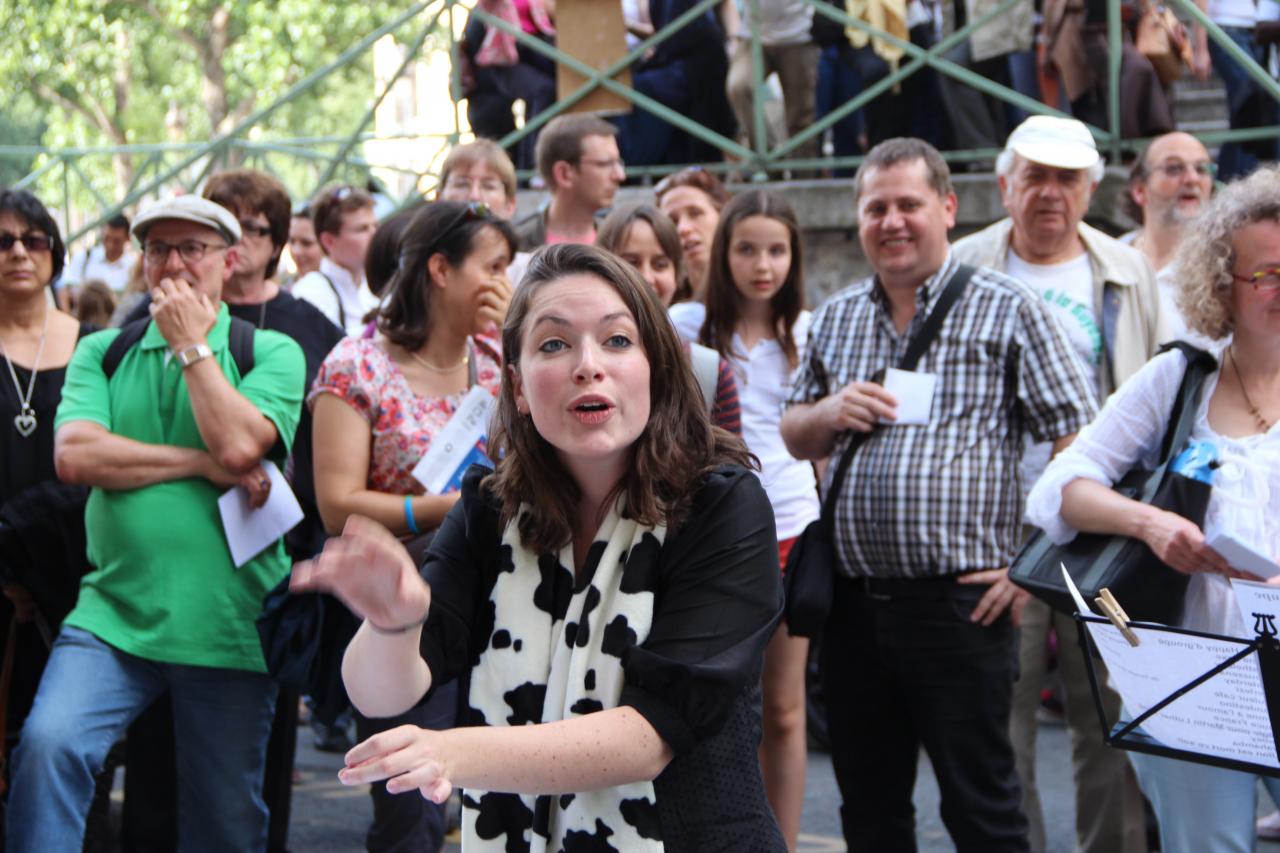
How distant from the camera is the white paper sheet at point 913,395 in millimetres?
4254

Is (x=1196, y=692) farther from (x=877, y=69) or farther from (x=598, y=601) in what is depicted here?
(x=877, y=69)

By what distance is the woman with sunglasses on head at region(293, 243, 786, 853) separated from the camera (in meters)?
2.38

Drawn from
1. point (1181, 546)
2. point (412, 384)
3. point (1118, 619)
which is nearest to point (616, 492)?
point (1118, 619)

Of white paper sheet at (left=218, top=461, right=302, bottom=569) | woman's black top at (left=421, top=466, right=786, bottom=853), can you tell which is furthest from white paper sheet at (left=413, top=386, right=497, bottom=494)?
woman's black top at (left=421, top=466, right=786, bottom=853)

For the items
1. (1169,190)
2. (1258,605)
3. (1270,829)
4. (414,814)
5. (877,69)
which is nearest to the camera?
(1258,605)

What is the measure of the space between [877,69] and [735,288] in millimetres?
3145

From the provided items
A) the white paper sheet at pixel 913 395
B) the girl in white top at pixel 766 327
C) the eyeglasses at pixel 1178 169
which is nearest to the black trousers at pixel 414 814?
the girl in white top at pixel 766 327

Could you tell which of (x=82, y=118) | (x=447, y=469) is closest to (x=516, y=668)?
(x=447, y=469)

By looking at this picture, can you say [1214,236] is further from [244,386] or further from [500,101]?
[500,101]

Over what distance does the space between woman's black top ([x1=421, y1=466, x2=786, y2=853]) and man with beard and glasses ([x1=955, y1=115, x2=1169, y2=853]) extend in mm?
2661

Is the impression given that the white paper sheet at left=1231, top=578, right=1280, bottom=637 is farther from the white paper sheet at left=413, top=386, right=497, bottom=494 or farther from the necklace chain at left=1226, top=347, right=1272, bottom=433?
the white paper sheet at left=413, top=386, right=497, bottom=494

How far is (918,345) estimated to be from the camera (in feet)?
14.2

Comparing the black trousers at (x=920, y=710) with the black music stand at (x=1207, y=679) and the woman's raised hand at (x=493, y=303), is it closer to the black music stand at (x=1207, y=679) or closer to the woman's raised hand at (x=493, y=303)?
the black music stand at (x=1207, y=679)

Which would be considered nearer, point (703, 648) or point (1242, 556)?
point (703, 648)
